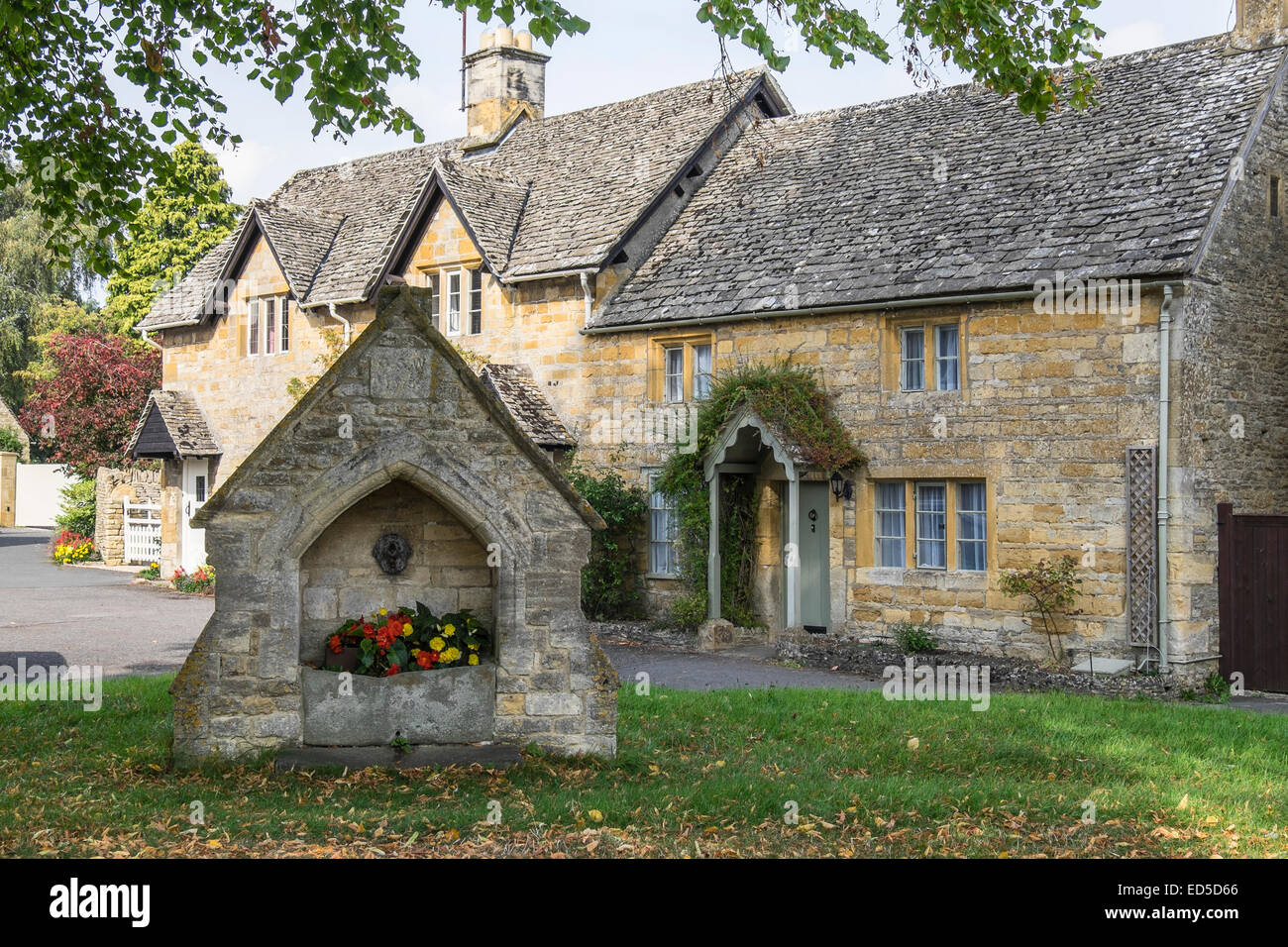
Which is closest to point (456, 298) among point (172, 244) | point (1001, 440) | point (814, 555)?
point (814, 555)

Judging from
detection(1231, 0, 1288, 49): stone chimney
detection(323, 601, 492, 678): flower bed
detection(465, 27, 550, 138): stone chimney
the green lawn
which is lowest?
the green lawn

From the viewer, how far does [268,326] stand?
87.5 feet

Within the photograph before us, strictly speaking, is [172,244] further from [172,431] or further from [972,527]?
[972,527]

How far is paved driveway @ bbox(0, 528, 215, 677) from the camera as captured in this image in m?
15.9

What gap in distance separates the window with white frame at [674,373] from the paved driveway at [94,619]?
7966mm

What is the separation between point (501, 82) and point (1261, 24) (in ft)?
53.4

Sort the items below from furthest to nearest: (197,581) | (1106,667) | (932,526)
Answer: (197,581)
(932,526)
(1106,667)

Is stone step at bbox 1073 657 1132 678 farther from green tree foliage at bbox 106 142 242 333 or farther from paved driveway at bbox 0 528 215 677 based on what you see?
green tree foliage at bbox 106 142 242 333

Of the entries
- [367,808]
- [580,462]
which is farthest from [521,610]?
[580,462]

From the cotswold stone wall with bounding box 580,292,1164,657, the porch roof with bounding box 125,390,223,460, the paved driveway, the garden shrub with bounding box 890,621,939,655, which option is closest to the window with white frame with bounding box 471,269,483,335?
the cotswold stone wall with bounding box 580,292,1164,657

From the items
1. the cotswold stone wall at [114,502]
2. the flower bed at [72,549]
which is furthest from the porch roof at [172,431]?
A: the flower bed at [72,549]

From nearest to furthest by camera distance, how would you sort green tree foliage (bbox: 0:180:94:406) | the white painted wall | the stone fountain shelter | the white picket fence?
the stone fountain shelter
the white picket fence
green tree foliage (bbox: 0:180:94:406)
the white painted wall

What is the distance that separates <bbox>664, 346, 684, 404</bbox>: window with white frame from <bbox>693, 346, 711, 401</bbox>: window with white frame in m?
0.28

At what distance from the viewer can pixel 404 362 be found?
8.88 meters
